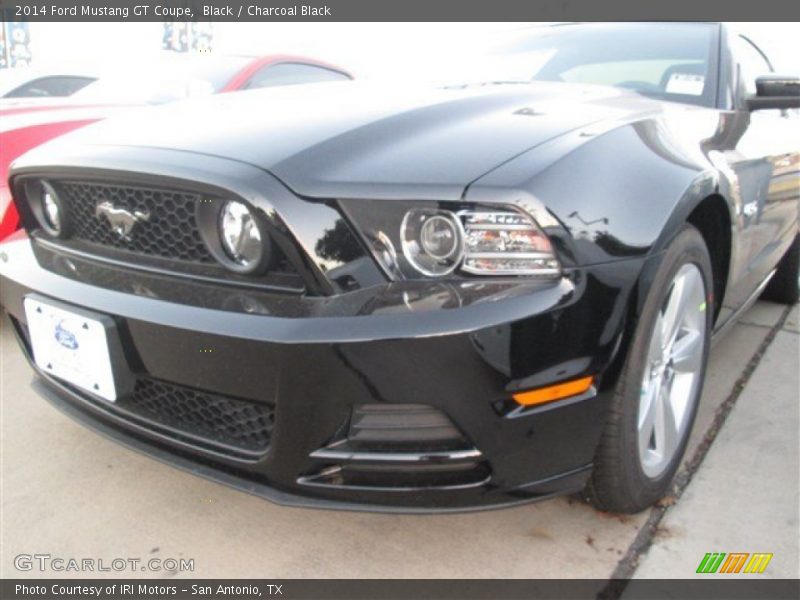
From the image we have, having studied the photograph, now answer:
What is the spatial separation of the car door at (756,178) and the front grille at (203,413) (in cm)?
154

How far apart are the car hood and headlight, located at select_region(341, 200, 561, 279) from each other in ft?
0.14

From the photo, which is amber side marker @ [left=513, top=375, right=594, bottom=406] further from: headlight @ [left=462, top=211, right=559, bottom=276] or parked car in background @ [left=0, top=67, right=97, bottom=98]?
parked car in background @ [left=0, top=67, right=97, bottom=98]

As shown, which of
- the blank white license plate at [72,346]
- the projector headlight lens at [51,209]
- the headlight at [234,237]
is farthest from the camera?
the projector headlight lens at [51,209]

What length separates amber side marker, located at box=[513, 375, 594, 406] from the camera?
1.31m

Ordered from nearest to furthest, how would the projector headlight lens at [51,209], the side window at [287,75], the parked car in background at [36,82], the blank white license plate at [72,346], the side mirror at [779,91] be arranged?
1. the blank white license plate at [72,346]
2. the projector headlight lens at [51,209]
3. the side mirror at [779,91]
4. the side window at [287,75]
5. the parked car in background at [36,82]

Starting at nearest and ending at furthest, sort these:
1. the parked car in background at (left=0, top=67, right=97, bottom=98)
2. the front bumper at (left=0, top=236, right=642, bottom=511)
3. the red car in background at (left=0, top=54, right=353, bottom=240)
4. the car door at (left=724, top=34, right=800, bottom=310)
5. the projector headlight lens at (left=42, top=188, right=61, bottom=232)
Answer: the front bumper at (left=0, top=236, right=642, bottom=511) < the projector headlight lens at (left=42, top=188, right=61, bottom=232) < the car door at (left=724, top=34, right=800, bottom=310) < the red car in background at (left=0, top=54, right=353, bottom=240) < the parked car in background at (left=0, top=67, right=97, bottom=98)

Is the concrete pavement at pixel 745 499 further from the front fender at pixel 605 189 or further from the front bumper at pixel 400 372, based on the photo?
the front fender at pixel 605 189

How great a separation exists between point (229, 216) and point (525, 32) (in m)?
2.16

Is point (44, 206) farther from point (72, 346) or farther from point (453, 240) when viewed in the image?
point (453, 240)

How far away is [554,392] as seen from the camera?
1.34 m

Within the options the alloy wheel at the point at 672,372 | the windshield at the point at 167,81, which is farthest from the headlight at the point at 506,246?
the windshield at the point at 167,81

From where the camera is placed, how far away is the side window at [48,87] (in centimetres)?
588

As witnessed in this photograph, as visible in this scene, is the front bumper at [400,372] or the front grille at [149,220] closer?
the front bumper at [400,372]

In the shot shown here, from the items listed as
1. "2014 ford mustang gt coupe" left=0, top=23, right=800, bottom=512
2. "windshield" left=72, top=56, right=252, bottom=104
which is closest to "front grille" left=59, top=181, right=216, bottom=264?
"2014 ford mustang gt coupe" left=0, top=23, right=800, bottom=512
